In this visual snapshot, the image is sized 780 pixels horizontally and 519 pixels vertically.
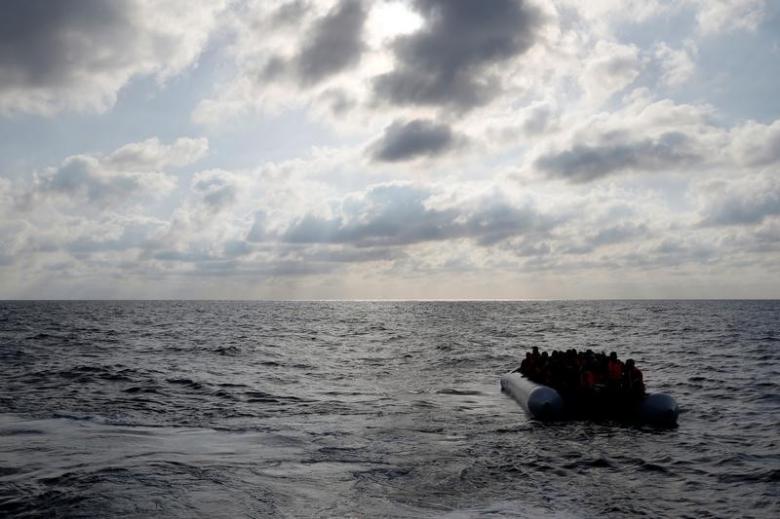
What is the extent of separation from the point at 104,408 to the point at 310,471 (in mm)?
10861

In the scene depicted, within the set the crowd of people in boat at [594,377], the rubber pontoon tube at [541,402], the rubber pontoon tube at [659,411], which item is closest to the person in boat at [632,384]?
the crowd of people in boat at [594,377]

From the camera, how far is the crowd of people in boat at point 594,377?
1803cm

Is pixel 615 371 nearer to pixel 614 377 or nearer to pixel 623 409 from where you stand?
A: pixel 614 377

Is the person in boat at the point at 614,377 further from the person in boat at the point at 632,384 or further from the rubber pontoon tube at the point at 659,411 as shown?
the rubber pontoon tube at the point at 659,411

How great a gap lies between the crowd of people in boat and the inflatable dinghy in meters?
0.43

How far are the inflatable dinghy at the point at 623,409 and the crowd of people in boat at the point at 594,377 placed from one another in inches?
17.0

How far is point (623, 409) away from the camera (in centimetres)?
1795

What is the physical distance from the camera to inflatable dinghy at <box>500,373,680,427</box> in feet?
56.6

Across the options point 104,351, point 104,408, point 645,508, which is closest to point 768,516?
point 645,508

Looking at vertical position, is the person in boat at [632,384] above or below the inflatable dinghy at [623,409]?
above

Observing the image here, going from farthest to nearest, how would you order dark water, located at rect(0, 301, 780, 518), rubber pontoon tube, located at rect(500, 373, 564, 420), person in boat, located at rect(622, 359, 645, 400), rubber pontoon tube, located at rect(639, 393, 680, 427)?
person in boat, located at rect(622, 359, 645, 400) < rubber pontoon tube, located at rect(500, 373, 564, 420) < rubber pontoon tube, located at rect(639, 393, 680, 427) < dark water, located at rect(0, 301, 780, 518)

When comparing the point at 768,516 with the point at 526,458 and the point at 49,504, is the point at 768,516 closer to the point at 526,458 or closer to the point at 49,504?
the point at 526,458

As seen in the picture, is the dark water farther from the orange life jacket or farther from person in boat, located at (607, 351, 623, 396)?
the orange life jacket

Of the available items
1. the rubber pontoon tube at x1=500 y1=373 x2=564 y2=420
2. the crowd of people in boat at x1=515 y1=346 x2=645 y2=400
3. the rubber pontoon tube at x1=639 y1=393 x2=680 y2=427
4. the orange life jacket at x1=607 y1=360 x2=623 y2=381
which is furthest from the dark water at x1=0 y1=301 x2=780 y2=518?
the orange life jacket at x1=607 y1=360 x2=623 y2=381
